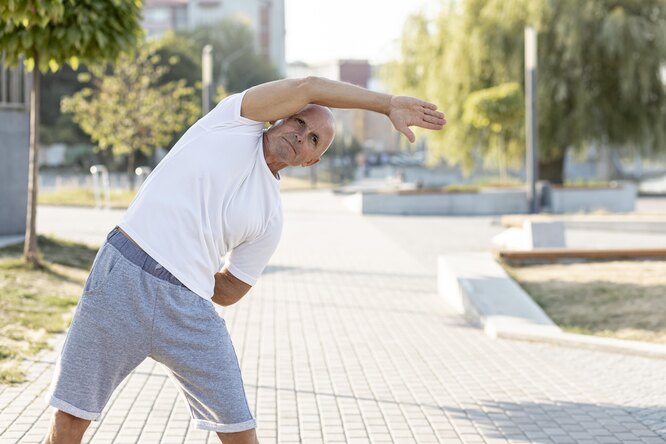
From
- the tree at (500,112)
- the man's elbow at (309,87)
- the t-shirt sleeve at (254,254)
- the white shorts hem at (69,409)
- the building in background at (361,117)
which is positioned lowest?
the white shorts hem at (69,409)

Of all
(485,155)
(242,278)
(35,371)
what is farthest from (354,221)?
(242,278)

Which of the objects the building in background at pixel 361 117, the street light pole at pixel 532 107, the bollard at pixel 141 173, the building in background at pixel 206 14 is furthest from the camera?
the building in background at pixel 361 117

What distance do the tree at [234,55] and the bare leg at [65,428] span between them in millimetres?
71032

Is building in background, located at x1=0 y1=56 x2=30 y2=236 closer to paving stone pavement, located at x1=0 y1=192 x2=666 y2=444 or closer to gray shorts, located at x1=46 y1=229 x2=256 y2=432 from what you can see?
paving stone pavement, located at x1=0 y1=192 x2=666 y2=444

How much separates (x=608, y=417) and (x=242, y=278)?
3.11 m

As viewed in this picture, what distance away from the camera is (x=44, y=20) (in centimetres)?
962

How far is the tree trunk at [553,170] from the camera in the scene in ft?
106

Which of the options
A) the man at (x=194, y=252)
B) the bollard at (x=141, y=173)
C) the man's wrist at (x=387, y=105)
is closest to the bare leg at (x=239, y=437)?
the man at (x=194, y=252)

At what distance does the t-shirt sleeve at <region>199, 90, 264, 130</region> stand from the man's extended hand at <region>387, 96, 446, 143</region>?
42 centimetres

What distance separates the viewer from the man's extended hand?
3.32 m

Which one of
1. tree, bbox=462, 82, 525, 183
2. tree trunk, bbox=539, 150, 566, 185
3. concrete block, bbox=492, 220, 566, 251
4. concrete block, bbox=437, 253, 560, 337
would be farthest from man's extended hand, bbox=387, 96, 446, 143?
tree trunk, bbox=539, 150, 566, 185

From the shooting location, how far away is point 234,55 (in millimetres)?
80812

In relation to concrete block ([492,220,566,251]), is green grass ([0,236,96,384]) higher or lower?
lower

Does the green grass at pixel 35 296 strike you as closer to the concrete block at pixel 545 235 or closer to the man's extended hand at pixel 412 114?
the man's extended hand at pixel 412 114
